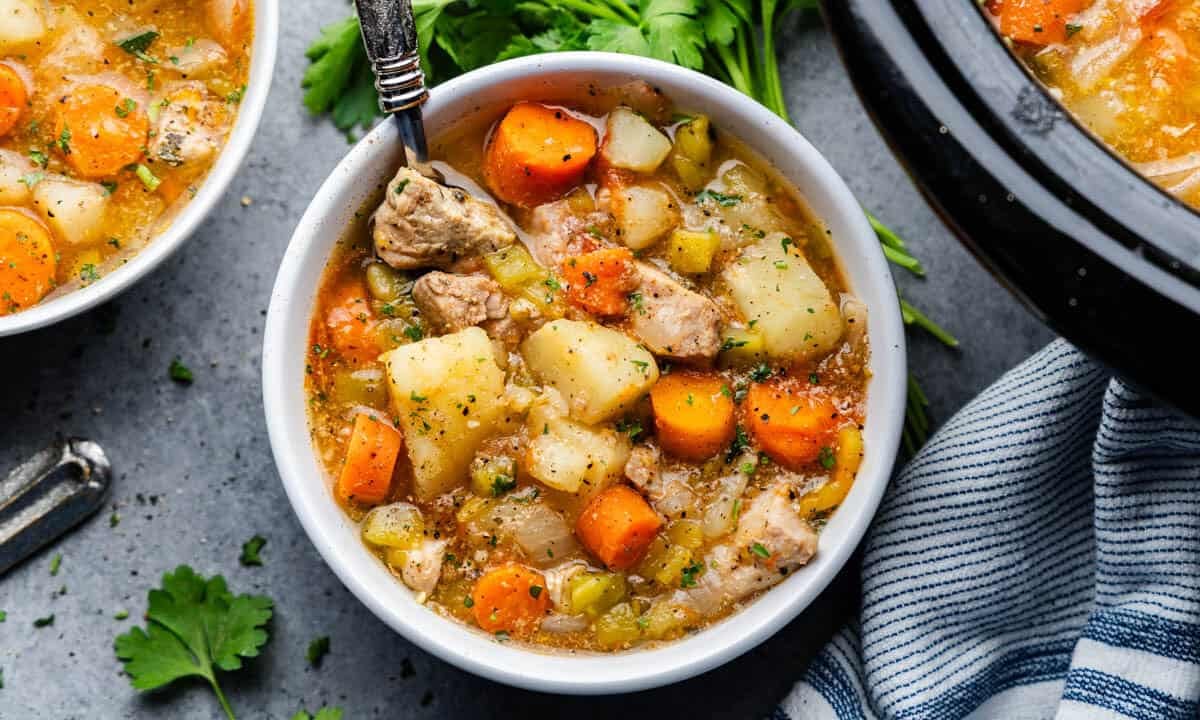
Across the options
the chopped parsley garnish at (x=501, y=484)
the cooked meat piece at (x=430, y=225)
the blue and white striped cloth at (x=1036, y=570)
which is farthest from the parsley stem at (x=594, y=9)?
the blue and white striped cloth at (x=1036, y=570)

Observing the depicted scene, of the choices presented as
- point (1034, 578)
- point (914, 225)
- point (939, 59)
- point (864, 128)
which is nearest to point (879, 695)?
point (1034, 578)

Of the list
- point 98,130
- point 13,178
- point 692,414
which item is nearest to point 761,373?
point 692,414

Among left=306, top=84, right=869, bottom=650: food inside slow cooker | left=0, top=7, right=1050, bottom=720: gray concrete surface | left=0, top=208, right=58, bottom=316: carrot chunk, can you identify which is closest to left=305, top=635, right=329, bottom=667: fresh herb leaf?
left=0, top=7, right=1050, bottom=720: gray concrete surface

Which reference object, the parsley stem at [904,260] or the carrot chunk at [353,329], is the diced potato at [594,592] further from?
the parsley stem at [904,260]

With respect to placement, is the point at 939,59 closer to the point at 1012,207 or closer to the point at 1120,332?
the point at 1012,207

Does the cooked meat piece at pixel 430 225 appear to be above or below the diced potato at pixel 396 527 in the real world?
above

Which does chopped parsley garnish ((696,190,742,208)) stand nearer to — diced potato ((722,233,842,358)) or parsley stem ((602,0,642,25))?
diced potato ((722,233,842,358))

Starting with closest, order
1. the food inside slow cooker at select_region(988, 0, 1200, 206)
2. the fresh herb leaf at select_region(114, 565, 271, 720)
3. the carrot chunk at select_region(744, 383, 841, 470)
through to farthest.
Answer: the food inside slow cooker at select_region(988, 0, 1200, 206) → the carrot chunk at select_region(744, 383, 841, 470) → the fresh herb leaf at select_region(114, 565, 271, 720)
